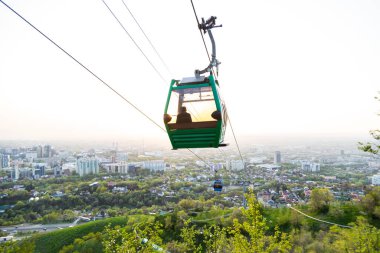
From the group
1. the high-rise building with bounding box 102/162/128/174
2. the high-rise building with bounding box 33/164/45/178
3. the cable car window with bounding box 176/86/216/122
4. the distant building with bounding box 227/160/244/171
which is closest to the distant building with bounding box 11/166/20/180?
the high-rise building with bounding box 33/164/45/178

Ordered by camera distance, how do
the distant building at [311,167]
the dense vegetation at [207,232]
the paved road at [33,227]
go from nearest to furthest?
the dense vegetation at [207,232]
the paved road at [33,227]
the distant building at [311,167]

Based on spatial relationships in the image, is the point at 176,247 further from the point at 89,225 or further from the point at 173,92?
the point at 89,225

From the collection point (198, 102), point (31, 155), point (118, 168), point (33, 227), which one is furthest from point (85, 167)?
point (198, 102)

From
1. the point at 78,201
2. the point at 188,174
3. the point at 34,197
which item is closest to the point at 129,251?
the point at 78,201

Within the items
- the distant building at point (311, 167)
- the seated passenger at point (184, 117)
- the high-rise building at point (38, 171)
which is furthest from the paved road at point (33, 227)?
the distant building at point (311, 167)

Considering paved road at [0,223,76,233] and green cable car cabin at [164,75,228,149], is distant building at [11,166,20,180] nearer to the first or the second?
paved road at [0,223,76,233]

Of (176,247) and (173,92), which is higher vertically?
(173,92)

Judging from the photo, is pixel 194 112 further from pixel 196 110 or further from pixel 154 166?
pixel 154 166

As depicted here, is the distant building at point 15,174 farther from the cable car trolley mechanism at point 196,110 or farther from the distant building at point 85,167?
the cable car trolley mechanism at point 196,110
